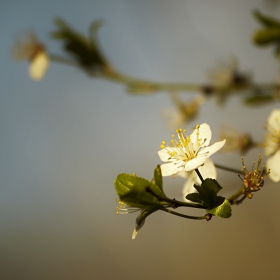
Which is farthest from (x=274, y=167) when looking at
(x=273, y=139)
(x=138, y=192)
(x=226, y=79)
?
(x=226, y=79)

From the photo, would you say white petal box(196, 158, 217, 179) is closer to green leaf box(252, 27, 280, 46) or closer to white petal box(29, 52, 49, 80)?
green leaf box(252, 27, 280, 46)

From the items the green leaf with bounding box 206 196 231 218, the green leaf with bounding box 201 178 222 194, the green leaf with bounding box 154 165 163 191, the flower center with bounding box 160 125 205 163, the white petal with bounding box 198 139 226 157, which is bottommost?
the green leaf with bounding box 206 196 231 218

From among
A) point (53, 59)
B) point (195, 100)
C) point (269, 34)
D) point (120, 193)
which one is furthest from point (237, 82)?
point (120, 193)

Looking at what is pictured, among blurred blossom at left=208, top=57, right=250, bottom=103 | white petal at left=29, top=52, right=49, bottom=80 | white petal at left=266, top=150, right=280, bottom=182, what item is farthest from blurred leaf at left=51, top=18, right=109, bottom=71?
white petal at left=266, top=150, right=280, bottom=182

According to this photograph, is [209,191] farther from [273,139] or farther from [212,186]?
[273,139]

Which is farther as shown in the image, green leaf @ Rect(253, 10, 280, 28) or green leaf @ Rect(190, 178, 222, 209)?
green leaf @ Rect(253, 10, 280, 28)

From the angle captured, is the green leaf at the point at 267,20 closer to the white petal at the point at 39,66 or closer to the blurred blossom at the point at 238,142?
the blurred blossom at the point at 238,142

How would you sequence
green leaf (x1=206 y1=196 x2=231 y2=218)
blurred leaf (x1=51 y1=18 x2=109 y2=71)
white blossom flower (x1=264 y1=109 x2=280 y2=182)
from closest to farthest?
1. green leaf (x1=206 y1=196 x2=231 y2=218)
2. white blossom flower (x1=264 y1=109 x2=280 y2=182)
3. blurred leaf (x1=51 y1=18 x2=109 y2=71)

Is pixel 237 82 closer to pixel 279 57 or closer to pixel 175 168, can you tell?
pixel 279 57
